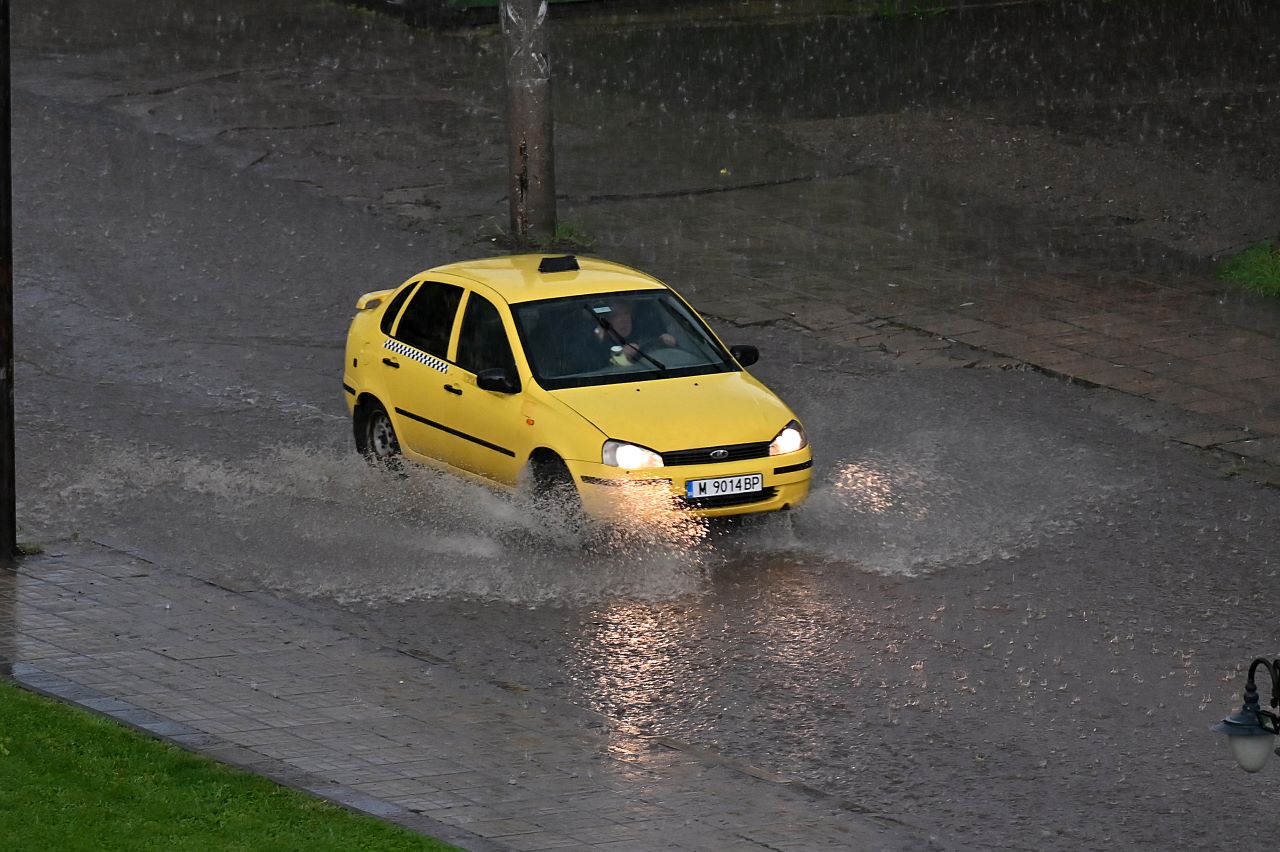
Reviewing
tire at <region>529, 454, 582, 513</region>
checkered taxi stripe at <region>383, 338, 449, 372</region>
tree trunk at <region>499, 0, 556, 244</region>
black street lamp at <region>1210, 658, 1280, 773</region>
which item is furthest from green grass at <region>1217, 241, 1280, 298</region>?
black street lamp at <region>1210, 658, 1280, 773</region>

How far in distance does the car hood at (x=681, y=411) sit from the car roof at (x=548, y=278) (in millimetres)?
1050

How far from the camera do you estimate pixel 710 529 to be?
44.4 ft

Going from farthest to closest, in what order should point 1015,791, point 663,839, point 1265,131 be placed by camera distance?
point 1265,131 < point 1015,791 < point 663,839

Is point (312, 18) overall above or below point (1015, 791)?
above

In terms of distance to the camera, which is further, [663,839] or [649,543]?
[649,543]

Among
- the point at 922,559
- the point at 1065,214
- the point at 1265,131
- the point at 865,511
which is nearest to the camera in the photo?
the point at 922,559

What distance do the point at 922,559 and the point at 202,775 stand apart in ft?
17.5

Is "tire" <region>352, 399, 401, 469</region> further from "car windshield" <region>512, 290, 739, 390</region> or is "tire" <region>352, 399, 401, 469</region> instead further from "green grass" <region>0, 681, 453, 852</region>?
"green grass" <region>0, 681, 453, 852</region>

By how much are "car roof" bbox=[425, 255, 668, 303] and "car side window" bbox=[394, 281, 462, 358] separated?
164 mm

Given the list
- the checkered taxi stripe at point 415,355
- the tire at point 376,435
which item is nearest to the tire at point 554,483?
the checkered taxi stripe at point 415,355

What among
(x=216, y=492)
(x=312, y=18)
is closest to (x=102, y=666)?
(x=216, y=492)

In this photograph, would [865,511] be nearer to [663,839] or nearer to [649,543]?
[649,543]

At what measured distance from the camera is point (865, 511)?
45.7 ft

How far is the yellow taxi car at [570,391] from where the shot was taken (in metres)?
12.8
